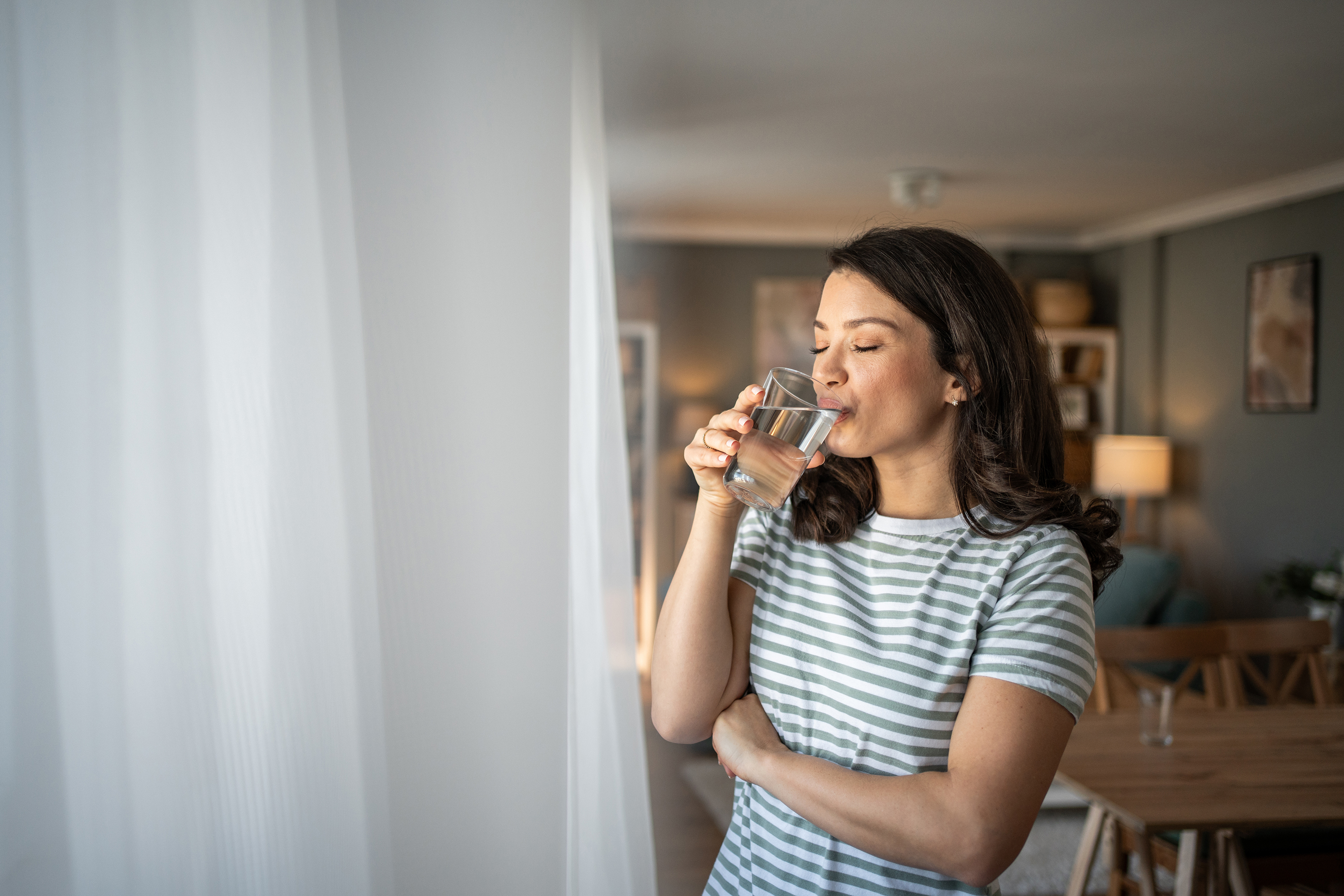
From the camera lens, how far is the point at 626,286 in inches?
62.2

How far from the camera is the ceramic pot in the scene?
223 inches

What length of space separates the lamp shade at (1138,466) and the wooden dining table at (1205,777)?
123 inches

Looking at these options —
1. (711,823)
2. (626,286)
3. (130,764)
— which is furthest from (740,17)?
(711,823)

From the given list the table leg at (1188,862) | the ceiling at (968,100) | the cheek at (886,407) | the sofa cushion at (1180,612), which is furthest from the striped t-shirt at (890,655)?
the sofa cushion at (1180,612)

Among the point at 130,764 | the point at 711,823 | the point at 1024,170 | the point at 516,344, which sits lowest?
the point at 711,823

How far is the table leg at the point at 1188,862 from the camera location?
1.80 m

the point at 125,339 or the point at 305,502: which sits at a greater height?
the point at 125,339

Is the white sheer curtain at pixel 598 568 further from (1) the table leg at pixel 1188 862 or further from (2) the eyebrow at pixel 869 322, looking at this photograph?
(1) the table leg at pixel 1188 862

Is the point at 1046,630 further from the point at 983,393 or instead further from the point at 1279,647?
the point at 1279,647

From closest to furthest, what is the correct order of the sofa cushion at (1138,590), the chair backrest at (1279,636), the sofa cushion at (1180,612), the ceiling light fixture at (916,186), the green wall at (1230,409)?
the chair backrest at (1279,636)
the sofa cushion at (1138,590)
the sofa cushion at (1180,612)
the ceiling light fixture at (916,186)
the green wall at (1230,409)

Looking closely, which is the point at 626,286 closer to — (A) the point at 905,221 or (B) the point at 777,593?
(A) the point at 905,221

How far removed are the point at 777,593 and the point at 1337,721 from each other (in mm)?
A: 1819

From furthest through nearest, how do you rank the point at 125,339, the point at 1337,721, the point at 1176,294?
the point at 1176,294 < the point at 1337,721 < the point at 125,339

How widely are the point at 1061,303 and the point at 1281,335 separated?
1344 millimetres
